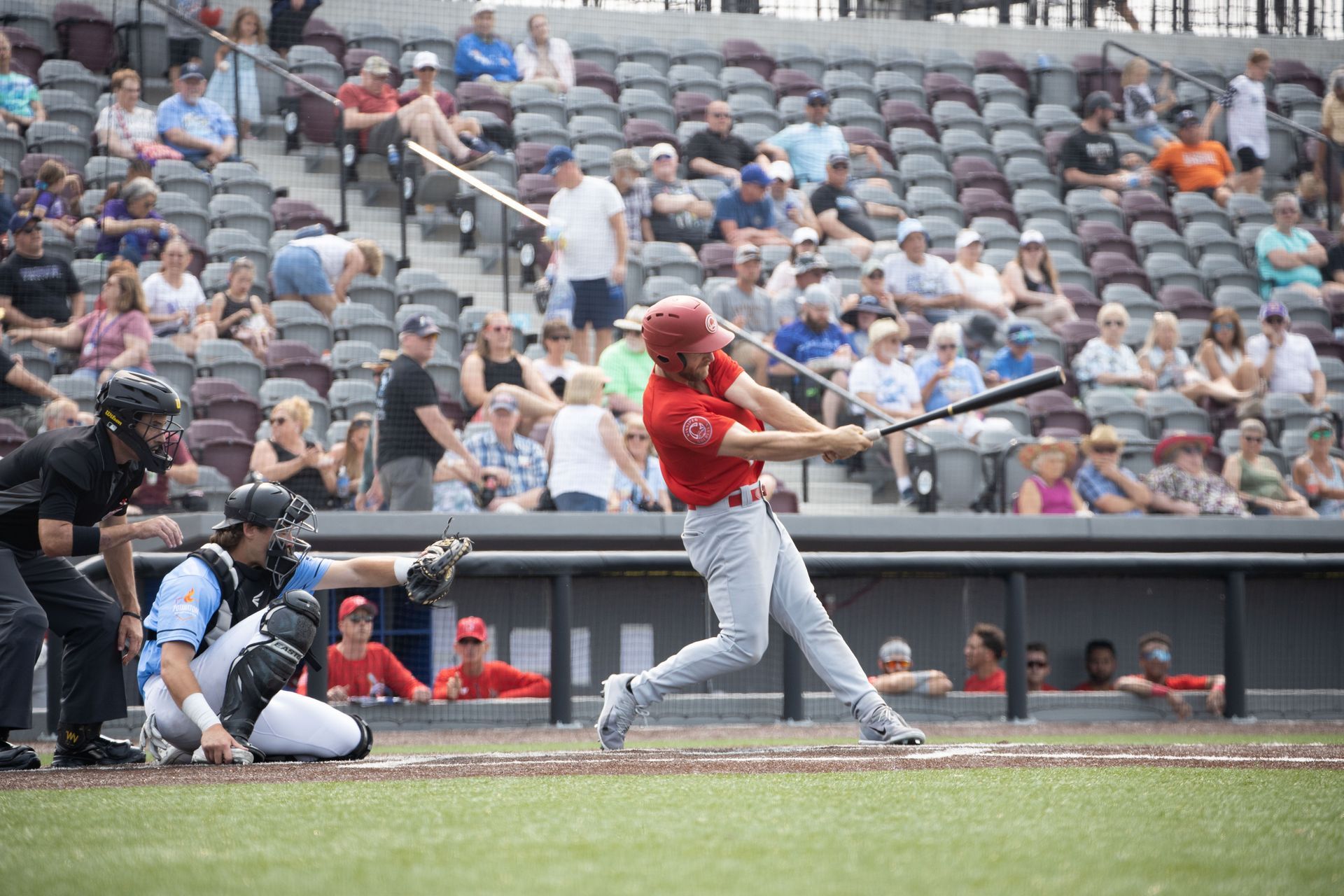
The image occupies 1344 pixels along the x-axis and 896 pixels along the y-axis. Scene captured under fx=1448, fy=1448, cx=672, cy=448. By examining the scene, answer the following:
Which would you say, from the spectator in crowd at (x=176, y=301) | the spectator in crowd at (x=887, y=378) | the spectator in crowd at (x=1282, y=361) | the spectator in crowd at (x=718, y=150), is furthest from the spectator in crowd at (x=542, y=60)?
the spectator in crowd at (x=1282, y=361)

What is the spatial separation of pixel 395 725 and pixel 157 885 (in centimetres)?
430

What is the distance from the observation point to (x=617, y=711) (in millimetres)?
5277

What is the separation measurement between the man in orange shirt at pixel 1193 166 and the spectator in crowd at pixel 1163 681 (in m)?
7.96

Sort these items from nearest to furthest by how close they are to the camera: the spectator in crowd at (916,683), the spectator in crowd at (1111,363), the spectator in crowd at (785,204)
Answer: the spectator in crowd at (916,683) → the spectator in crowd at (1111,363) → the spectator in crowd at (785,204)

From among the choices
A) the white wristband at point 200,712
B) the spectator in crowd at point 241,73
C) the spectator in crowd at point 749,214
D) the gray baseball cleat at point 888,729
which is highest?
the spectator in crowd at point 241,73

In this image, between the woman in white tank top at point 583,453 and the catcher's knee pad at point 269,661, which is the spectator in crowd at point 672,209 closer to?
the woman in white tank top at point 583,453

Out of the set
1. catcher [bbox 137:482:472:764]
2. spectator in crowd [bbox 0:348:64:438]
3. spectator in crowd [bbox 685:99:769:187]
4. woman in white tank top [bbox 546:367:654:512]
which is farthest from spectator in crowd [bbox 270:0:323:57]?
catcher [bbox 137:482:472:764]

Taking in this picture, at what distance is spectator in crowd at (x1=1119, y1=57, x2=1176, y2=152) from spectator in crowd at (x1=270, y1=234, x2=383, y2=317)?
8816 mm

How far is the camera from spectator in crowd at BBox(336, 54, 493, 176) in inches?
460

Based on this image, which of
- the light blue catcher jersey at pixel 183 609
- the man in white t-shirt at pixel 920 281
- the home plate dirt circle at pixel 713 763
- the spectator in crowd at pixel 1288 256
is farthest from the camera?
the spectator in crowd at pixel 1288 256

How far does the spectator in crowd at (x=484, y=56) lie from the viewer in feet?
43.9

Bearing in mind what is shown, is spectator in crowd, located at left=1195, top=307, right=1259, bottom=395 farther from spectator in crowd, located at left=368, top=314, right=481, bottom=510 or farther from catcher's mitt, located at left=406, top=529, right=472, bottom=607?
catcher's mitt, located at left=406, top=529, right=472, bottom=607

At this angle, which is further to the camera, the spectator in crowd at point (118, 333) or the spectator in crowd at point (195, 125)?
the spectator in crowd at point (195, 125)

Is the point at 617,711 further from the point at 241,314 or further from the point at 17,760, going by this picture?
the point at 241,314
